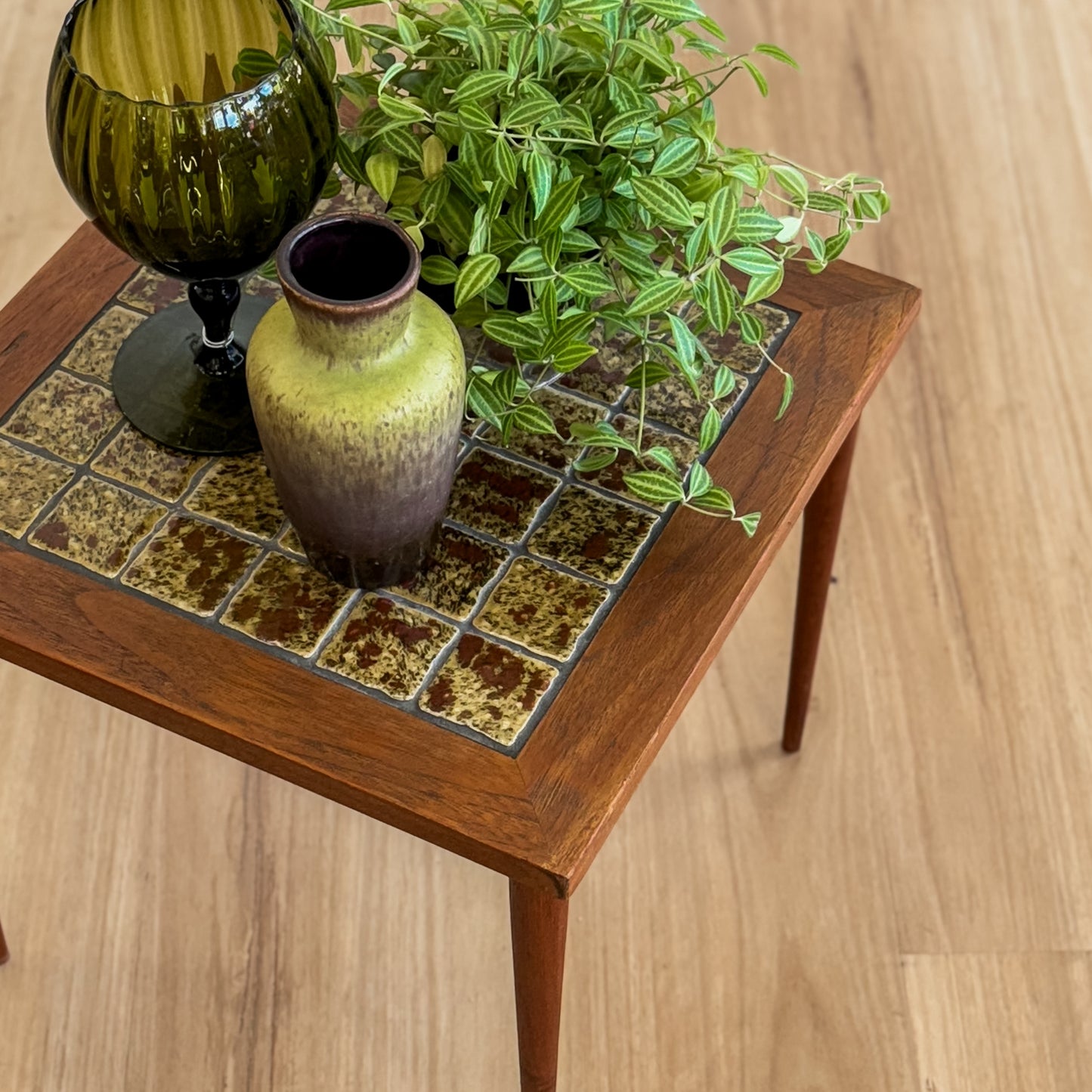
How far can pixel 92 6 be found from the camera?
0.81m

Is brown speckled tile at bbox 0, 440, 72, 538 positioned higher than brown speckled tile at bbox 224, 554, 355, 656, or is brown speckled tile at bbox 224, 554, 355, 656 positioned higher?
brown speckled tile at bbox 224, 554, 355, 656

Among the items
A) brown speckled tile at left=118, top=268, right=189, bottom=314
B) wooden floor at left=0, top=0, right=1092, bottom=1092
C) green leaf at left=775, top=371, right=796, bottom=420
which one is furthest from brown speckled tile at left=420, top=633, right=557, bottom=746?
wooden floor at left=0, top=0, right=1092, bottom=1092

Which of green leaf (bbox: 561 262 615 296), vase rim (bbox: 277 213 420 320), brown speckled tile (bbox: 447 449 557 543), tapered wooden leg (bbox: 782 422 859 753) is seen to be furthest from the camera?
tapered wooden leg (bbox: 782 422 859 753)

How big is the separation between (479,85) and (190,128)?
149 mm

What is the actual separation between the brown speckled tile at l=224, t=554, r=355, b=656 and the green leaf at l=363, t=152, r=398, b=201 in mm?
216

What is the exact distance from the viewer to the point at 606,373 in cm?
97

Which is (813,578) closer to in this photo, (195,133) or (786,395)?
(786,395)

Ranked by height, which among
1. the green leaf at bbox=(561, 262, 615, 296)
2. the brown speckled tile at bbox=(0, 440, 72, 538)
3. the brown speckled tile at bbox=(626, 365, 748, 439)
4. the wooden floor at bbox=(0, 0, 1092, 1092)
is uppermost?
the green leaf at bbox=(561, 262, 615, 296)

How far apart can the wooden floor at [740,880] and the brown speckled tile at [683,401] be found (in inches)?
18.1

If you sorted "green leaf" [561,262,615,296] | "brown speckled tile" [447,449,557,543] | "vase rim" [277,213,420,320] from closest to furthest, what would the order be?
"vase rim" [277,213,420,320], "green leaf" [561,262,615,296], "brown speckled tile" [447,449,557,543]

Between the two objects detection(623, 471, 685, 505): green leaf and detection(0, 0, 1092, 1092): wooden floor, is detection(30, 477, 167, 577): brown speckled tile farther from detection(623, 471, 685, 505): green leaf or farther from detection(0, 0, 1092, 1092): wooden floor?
detection(0, 0, 1092, 1092): wooden floor

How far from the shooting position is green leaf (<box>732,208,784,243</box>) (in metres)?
0.81

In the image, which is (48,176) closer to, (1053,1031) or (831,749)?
(831,749)

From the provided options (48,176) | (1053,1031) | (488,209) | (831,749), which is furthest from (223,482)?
(48,176)
